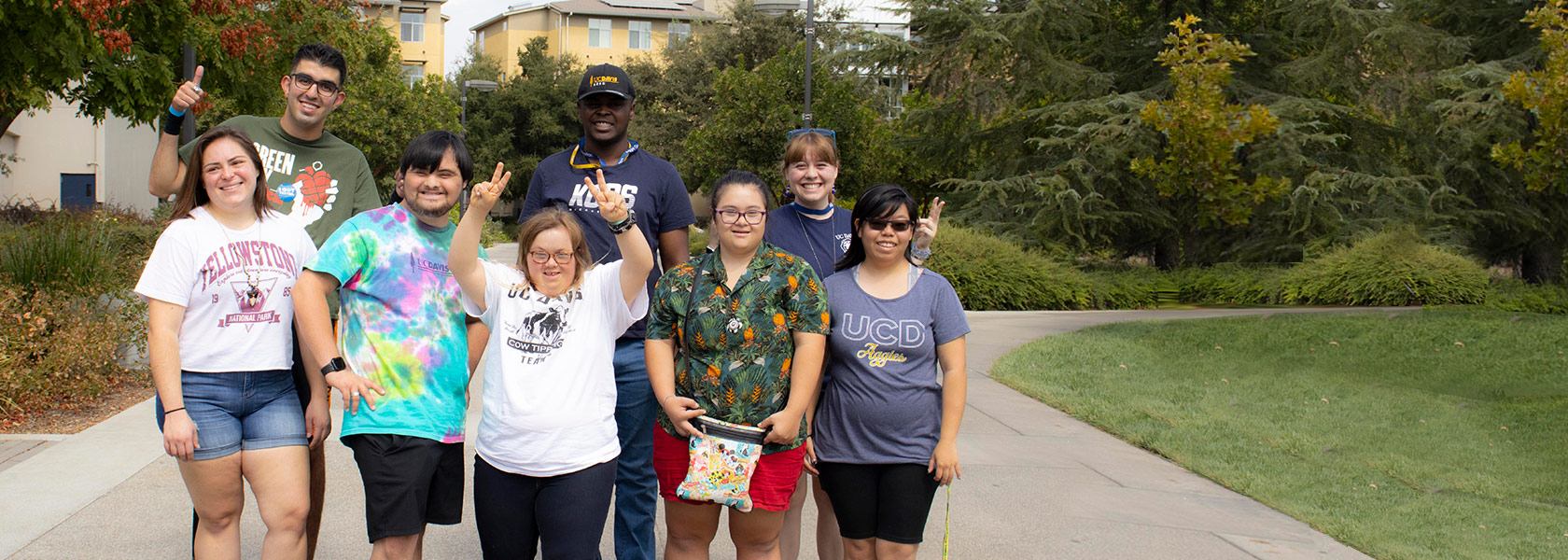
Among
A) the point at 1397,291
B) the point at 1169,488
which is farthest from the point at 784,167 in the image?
the point at 1397,291

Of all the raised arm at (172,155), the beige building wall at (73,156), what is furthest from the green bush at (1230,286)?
the beige building wall at (73,156)

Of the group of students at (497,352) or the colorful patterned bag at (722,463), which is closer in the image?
the group of students at (497,352)

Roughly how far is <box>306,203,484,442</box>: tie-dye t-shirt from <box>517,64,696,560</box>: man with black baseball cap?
0.69 meters

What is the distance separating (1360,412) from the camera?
9.09 m

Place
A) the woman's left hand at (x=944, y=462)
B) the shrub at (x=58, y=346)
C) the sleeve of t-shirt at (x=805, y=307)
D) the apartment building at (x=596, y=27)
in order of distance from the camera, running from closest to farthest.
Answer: the sleeve of t-shirt at (x=805, y=307), the woman's left hand at (x=944, y=462), the shrub at (x=58, y=346), the apartment building at (x=596, y=27)

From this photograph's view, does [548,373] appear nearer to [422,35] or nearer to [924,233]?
[924,233]

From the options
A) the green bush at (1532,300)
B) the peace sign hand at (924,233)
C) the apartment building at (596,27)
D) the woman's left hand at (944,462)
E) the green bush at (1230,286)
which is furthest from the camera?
the apartment building at (596,27)

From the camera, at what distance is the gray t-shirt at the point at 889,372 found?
3562 millimetres

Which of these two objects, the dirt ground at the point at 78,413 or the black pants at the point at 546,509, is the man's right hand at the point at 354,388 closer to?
the black pants at the point at 546,509

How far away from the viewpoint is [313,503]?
3.85 meters

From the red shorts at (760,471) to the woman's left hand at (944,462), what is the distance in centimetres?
42

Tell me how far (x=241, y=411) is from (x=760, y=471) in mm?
1524

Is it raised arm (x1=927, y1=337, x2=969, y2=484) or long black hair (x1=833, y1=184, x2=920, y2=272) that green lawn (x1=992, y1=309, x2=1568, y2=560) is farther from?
long black hair (x1=833, y1=184, x2=920, y2=272)

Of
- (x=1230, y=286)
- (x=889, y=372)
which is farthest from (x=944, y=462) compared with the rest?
(x=1230, y=286)
